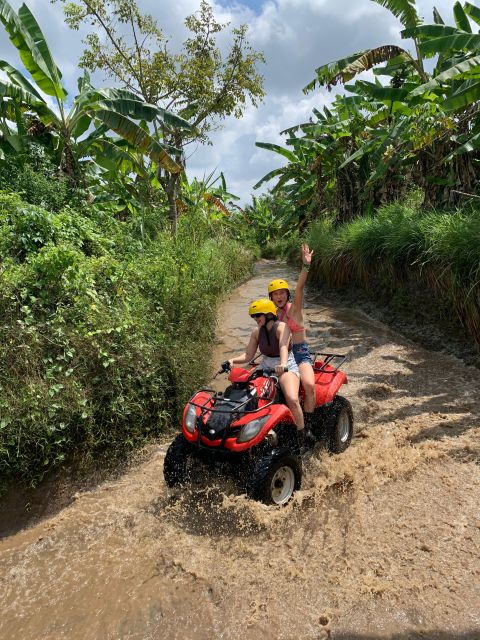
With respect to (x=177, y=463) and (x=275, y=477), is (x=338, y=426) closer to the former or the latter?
(x=275, y=477)

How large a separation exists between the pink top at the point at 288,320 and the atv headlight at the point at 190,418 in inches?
48.4

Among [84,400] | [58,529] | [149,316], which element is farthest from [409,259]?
[58,529]

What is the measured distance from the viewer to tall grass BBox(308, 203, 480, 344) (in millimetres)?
6773

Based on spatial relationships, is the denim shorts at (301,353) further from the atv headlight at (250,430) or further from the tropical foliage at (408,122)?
the tropical foliage at (408,122)

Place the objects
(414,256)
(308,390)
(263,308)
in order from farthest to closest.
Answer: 1. (414,256)
2. (263,308)
3. (308,390)

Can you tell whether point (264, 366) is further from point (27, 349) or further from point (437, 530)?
point (27, 349)

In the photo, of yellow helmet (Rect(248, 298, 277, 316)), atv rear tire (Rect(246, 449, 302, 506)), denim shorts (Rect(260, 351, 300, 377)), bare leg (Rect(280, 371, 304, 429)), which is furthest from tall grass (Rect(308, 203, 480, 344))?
atv rear tire (Rect(246, 449, 302, 506))

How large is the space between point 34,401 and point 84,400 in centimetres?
46

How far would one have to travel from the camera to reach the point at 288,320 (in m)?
4.47

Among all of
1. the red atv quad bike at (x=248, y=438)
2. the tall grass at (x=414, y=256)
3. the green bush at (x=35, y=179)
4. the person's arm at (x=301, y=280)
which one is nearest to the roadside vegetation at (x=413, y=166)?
the tall grass at (x=414, y=256)

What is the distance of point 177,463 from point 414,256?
6.29 m

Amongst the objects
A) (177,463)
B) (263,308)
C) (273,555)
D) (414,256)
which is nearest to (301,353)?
(263,308)

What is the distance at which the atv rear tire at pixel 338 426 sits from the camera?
4.51 m

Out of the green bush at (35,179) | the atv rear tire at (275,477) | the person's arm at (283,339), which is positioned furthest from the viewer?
the green bush at (35,179)
